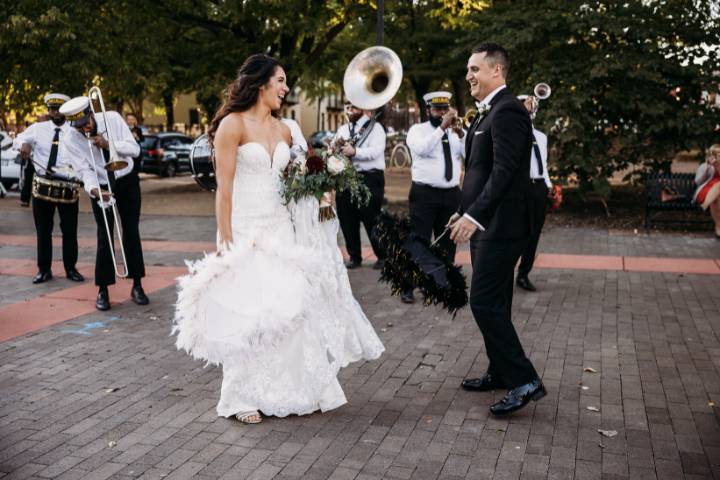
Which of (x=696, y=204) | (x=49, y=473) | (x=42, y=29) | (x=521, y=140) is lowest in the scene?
(x=49, y=473)

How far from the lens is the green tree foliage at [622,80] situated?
43.2 feet

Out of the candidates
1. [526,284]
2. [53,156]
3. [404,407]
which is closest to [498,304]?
[404,407]

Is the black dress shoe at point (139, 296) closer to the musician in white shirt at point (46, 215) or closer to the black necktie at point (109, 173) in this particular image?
the black necktie at point (109, 173)

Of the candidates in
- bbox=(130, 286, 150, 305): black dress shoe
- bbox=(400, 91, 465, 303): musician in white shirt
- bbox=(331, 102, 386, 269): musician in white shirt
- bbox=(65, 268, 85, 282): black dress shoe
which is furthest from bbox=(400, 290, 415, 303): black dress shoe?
bbox=(65, 268, 85, 282): black dress shoe

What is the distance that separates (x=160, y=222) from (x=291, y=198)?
10432 mm

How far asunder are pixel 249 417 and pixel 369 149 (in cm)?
509

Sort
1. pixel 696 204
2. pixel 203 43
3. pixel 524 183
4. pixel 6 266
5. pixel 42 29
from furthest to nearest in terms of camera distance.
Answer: pixel 203 43, pixel 42 29, pixel 696 204, pixel 6 266, pixel 524 183

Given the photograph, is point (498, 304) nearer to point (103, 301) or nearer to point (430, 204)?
point (430, 204)

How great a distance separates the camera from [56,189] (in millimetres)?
8289

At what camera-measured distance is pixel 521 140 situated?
4.25 meters

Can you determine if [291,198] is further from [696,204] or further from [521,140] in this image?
[696,204]

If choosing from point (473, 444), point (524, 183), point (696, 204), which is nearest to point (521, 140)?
point (524, 183)

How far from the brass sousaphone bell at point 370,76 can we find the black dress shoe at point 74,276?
169 inches

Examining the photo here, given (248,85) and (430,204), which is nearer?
(248,85)
